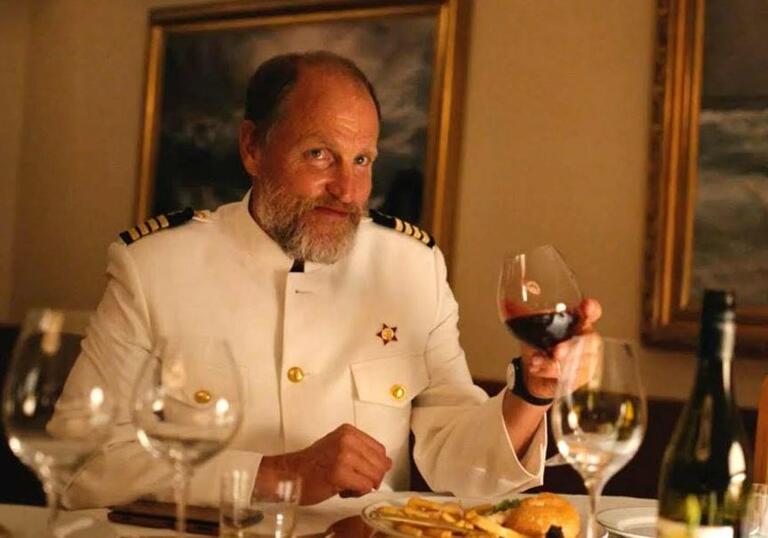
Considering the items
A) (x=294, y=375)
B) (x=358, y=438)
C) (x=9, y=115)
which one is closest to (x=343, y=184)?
(x=294, y=375)

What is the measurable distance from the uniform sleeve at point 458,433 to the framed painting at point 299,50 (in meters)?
0.86

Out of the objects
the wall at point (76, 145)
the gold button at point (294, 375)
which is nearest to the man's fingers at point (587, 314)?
the gold button at point (294, 375)

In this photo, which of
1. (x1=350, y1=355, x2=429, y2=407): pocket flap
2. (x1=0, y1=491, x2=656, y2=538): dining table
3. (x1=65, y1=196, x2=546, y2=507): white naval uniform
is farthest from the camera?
(x1=350, y1=355, x2=429, y2=407): pocket flap

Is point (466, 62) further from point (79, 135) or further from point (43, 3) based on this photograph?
point (43, 3)

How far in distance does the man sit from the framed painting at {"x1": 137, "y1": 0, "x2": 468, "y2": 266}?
0.91 m

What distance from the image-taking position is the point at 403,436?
1789 mm

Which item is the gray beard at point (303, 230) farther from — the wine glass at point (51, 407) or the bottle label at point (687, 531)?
the bottle label at point (687, 531)

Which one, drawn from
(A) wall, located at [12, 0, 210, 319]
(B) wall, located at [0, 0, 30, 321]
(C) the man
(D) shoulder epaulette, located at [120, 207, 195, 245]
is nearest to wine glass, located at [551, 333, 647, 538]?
(C) the man

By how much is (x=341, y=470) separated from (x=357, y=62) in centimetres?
184

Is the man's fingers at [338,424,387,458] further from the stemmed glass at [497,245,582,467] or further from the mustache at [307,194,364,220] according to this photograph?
the mustache at [307,194,364,220]

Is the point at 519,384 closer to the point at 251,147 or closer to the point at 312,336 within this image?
the point at 312,336

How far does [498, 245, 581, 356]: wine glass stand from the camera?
1272mm

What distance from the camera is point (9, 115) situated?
141 inches

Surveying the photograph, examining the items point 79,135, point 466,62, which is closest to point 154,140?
point 79,135
